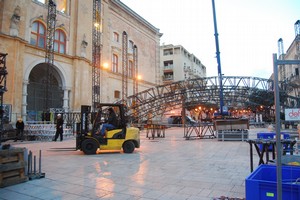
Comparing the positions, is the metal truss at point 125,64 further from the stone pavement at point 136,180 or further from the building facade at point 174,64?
the stone pavement at point 136,180

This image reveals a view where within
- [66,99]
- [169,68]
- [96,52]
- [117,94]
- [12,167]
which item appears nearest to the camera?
[12,167]

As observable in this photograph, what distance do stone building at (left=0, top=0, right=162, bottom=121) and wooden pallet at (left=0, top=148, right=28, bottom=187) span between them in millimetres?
14519

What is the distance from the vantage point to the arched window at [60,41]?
82.8ft

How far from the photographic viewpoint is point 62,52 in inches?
1019

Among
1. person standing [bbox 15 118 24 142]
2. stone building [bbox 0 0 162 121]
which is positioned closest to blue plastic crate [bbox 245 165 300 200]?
person standing [bbox 15 118 24 142]

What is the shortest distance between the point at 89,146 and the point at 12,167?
4.97m

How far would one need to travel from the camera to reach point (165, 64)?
209ft

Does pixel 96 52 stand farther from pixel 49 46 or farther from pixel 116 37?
pixel 49 46

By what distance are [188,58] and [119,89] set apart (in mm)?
37979

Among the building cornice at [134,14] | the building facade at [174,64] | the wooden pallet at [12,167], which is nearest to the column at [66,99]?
the building cornice at [134,14]

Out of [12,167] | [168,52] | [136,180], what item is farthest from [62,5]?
[168,52]

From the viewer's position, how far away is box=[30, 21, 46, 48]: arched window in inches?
915

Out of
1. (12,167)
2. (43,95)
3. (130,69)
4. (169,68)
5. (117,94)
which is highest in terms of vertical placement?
(169,68)

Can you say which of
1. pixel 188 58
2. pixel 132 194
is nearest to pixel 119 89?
pixel 132 194
